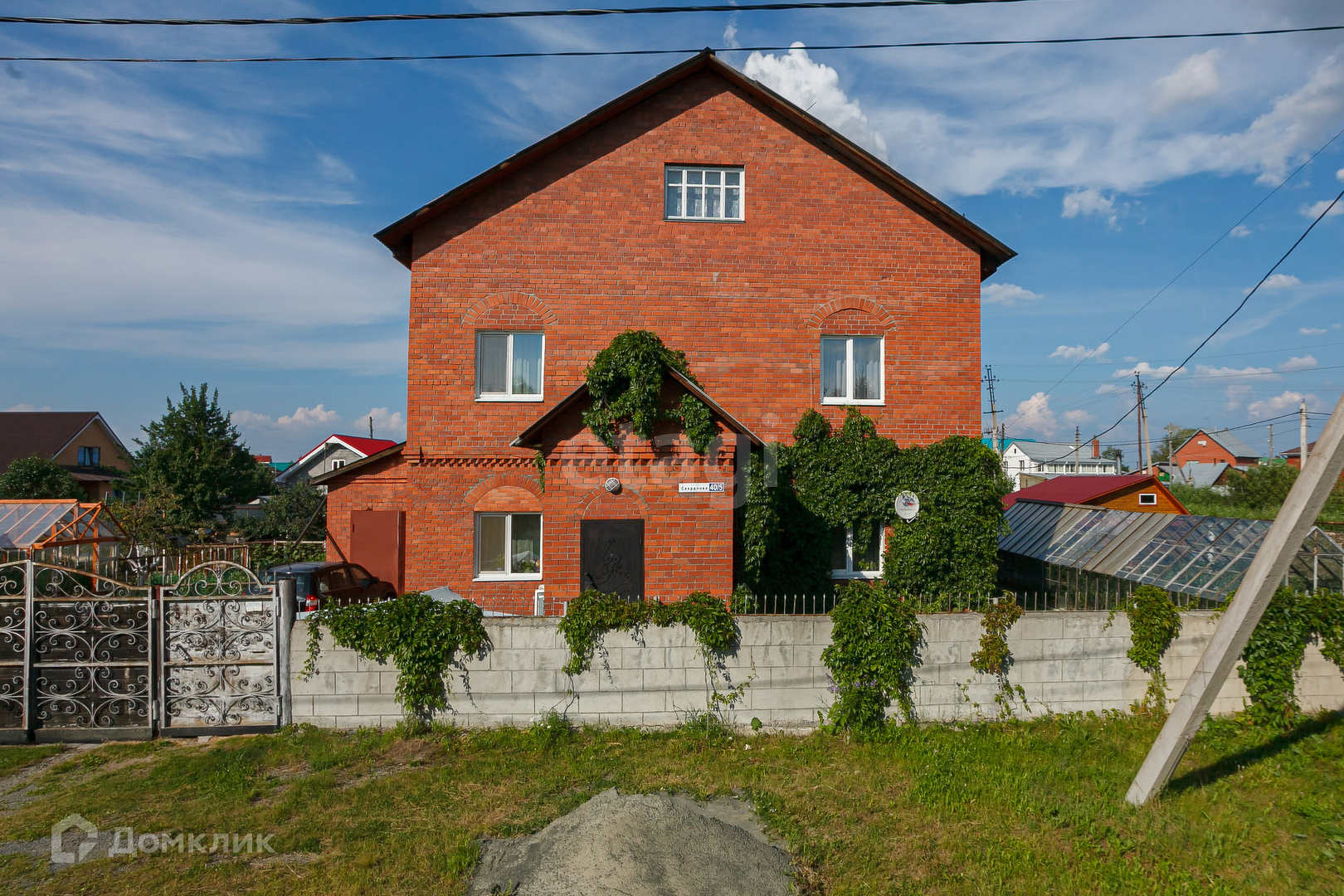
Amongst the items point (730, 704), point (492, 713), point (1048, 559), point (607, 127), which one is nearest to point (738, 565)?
point (730, 704)

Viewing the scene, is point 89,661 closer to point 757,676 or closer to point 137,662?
point 137,662

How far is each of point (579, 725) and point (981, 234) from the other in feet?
35.6

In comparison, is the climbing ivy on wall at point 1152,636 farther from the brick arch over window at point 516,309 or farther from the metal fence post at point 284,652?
the brick arch over window at point 516,309

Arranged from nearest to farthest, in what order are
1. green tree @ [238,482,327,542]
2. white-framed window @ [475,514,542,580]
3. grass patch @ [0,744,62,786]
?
grass patch @ [0,744,62,786]
white-framed window @ [475,514,542,580]
green tree @ [238,482,327,542]

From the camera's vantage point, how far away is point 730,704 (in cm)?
754

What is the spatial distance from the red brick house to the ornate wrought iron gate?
4868 millimetres

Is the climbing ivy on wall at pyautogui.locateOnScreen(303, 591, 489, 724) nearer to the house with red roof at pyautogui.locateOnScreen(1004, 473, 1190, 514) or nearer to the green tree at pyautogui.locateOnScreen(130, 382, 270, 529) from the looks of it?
the house with red roof at pyautogui.locateOnScreen(1004, 473, 1190, 514)

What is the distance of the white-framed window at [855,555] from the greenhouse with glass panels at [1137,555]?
9.69ft

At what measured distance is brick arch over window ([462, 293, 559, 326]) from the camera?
12.5 metres

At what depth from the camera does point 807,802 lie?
6.00 m

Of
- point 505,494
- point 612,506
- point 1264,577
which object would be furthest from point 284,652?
point 1264,577

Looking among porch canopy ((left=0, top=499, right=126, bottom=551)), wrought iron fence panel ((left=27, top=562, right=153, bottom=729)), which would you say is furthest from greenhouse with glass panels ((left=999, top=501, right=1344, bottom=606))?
porch canopy ((left=0, top=499, right=126, bottom=551))

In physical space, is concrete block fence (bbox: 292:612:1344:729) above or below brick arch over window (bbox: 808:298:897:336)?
below

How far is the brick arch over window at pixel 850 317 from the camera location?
12.8 meters
